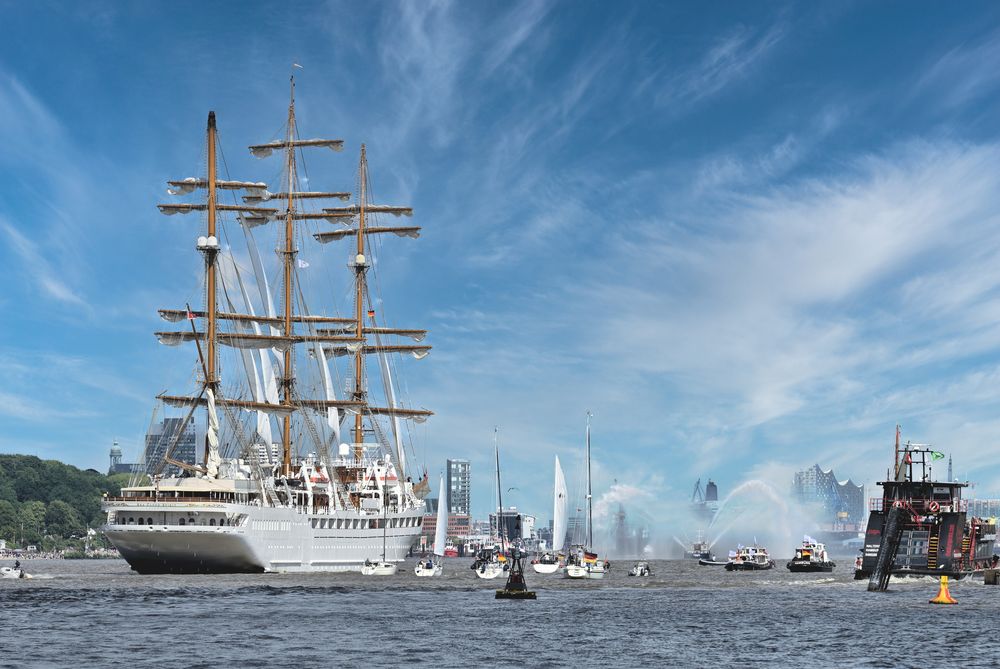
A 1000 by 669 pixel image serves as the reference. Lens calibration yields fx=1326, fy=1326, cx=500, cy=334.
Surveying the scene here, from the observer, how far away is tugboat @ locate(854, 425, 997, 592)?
12400cm

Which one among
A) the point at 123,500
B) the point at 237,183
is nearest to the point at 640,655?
the point at 123,500

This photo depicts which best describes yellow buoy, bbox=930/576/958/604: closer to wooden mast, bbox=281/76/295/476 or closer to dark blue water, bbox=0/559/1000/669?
dark blue water, bbox=0/559/1000/669

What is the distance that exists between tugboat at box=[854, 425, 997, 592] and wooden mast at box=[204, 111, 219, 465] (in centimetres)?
7796

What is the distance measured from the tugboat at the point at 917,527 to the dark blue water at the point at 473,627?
3024mm

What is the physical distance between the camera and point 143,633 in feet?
257

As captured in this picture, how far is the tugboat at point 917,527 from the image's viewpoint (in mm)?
124000

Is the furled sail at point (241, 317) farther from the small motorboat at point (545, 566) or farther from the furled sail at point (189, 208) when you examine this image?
the small motorboat at point (545, 566)

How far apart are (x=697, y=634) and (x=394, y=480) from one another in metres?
116

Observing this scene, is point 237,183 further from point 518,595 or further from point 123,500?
point 518,595

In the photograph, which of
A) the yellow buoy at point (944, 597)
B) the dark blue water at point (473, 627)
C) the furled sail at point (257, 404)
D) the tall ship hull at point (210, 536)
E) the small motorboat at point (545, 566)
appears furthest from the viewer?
the small motorboat at point (545, 566)

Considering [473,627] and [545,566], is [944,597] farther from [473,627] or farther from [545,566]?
[545,566]

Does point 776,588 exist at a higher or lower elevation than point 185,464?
lower

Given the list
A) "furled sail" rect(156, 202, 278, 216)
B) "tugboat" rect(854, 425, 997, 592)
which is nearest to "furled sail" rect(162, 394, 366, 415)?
"furled sail" rect(156, 202, 278, 216)

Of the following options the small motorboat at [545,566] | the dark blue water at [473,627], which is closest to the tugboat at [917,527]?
the dark blue water at [473,627]
